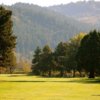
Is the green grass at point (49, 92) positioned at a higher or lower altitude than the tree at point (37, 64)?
lower

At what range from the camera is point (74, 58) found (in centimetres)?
11225

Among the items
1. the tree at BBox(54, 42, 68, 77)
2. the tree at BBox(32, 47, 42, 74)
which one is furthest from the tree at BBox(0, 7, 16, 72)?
the tree at BBox(32, 47, 42, 74)

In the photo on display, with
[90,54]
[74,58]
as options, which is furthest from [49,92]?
[74,58]

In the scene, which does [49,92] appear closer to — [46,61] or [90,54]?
[90,54]

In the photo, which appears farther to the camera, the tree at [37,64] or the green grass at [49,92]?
the tree at [37,64]

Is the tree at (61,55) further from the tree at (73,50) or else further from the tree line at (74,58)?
the tree at (73,50)

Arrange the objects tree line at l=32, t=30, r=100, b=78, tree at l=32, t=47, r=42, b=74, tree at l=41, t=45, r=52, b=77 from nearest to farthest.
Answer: tree line at l=32, t=30, r=100, b=78 → tree at l=41, t=45, r=52, b=77 → tree at l=32, t=47, r=42, b=74

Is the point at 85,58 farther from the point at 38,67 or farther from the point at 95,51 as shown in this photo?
the point at 38,67

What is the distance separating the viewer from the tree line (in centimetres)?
8850

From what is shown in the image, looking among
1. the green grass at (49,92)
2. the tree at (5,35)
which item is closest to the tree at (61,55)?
the tree at (5,35)

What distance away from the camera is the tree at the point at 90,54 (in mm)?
87469

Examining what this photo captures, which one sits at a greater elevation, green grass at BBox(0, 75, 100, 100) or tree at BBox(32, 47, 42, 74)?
tree at BBox(32, 47, 42, 74)

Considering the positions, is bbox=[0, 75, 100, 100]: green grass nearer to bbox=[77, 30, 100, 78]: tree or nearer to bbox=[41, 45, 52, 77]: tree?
bbox=[77, 30, 100, 78]: tree

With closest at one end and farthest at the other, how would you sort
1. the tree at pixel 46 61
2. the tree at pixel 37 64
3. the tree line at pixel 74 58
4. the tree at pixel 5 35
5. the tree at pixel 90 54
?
the tree at pixel 5 35
the tree at pixel 90 54
the tree line at pixel 74 58
the tree at pixel 46 61
the tree at pixel 37 64
